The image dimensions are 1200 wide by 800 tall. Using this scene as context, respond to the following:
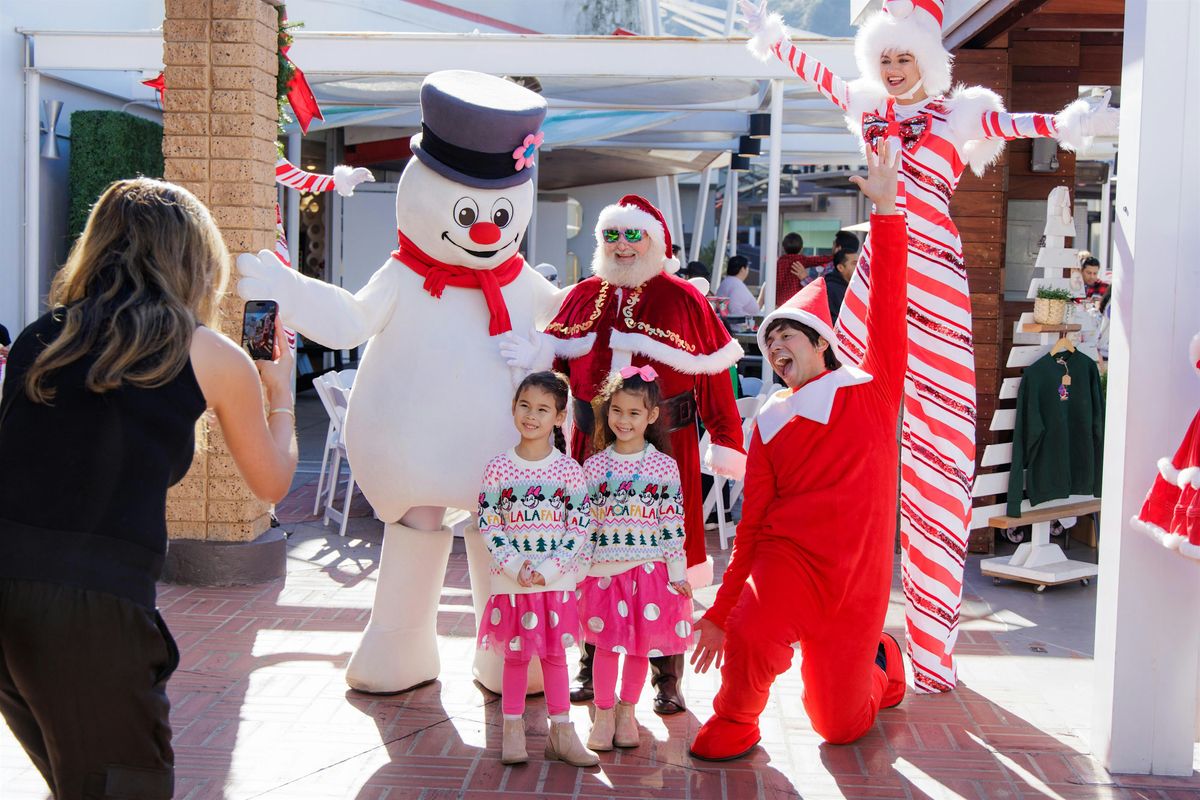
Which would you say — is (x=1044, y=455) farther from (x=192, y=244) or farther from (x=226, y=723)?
(x=192, y=244)

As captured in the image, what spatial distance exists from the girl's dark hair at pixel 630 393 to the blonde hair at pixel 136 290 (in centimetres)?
156

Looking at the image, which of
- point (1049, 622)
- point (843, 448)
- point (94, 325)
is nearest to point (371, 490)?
point (843, 448)

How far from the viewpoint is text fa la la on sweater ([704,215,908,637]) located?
3799mm

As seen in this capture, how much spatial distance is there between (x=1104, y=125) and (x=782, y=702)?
93.3 inches

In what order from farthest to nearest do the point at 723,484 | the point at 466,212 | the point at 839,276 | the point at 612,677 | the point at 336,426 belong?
1. the point at 839,276
2. the point at 723,484
3. the point at 336,426
4. the point at 466,212
5. the point at 612,677

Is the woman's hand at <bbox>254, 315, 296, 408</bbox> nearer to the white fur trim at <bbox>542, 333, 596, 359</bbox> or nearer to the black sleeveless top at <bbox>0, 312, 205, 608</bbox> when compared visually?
the black sleeveless top at <bbox>0, 312, 205, 608</bbox>

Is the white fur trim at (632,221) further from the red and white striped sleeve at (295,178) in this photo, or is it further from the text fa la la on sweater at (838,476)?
the red and white striped sleeve at (295,178)

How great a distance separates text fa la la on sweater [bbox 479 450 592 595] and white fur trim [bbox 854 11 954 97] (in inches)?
79.7

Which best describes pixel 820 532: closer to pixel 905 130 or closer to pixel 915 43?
pixel 905 130

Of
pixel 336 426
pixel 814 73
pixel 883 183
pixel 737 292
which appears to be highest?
pixel 814 73

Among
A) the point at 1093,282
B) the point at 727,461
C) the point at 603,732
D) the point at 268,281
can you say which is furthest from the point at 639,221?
the point at 1093,282

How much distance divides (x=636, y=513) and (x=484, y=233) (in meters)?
1.16

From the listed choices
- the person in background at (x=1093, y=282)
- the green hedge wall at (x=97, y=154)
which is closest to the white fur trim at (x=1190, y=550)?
the person in background at (x=1093, y=282)

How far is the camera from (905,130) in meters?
4.48
